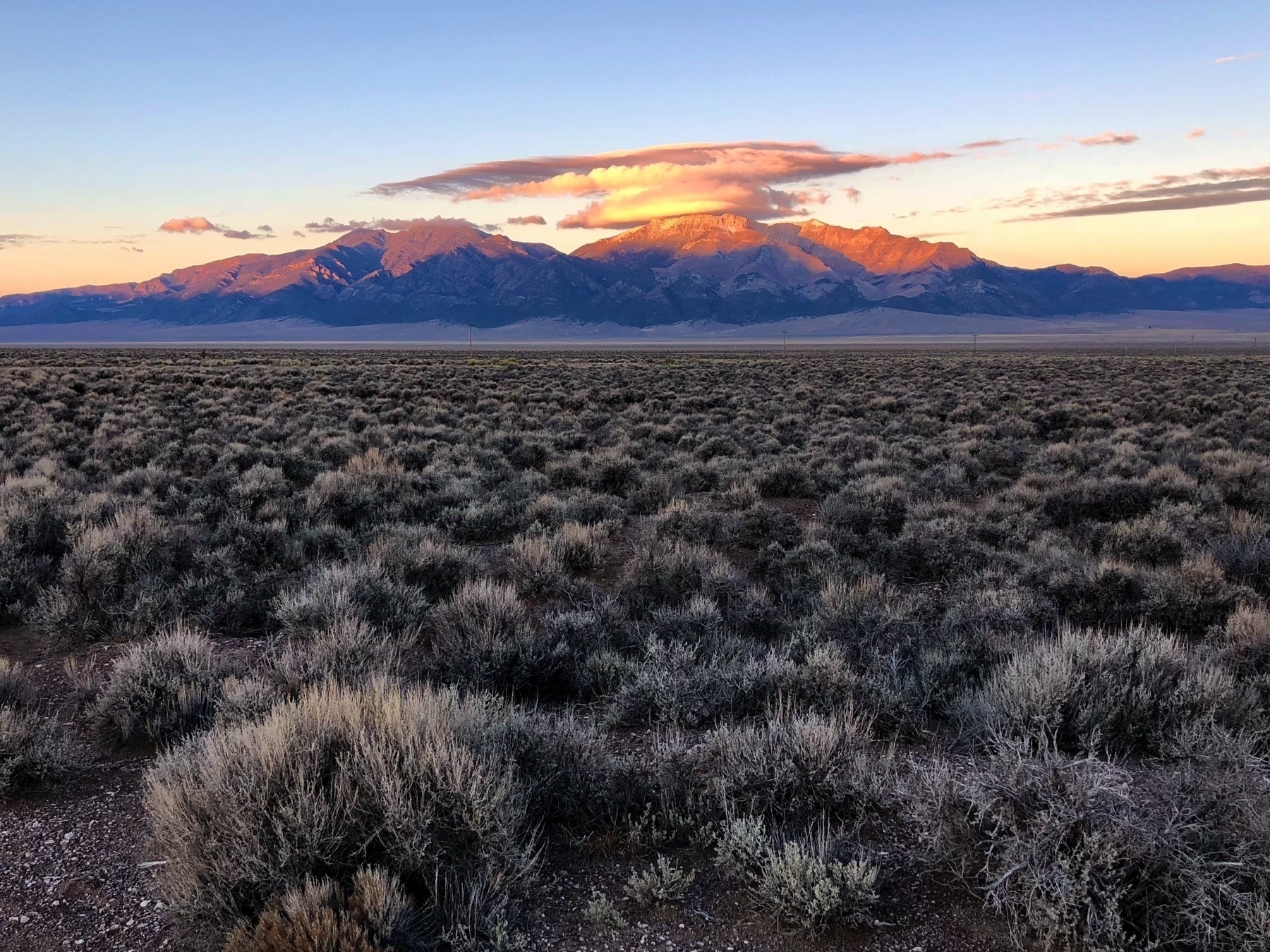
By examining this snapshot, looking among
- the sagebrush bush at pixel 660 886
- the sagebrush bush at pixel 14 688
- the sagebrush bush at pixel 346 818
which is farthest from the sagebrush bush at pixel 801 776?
the sagebrush bush at pixel 14 688

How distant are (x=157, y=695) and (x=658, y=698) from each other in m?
3.11

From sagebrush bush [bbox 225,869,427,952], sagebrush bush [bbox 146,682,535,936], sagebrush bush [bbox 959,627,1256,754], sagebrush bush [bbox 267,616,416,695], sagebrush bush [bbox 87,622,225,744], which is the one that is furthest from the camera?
sagebrush bush [bbox 267,616,416,695]

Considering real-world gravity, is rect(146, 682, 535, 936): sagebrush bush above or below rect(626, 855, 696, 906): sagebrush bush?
above

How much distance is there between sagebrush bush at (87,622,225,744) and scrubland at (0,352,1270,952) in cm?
3

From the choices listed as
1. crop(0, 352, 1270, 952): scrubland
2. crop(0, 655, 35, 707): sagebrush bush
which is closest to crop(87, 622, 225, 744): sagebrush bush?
crop(0, 352, 1270, 952): scrubland

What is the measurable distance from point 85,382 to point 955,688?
35.4m

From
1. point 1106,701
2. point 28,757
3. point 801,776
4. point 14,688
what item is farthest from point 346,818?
point 1106,701

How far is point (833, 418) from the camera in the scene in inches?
897

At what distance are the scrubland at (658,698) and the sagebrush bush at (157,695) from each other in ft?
0.09

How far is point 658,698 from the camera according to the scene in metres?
4.84

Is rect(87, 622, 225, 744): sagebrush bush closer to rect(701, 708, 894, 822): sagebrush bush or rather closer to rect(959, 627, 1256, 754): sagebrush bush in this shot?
rect(701, 708, 894, 822): sagebrush bush

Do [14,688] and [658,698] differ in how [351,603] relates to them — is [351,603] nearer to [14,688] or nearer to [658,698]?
[14,688]

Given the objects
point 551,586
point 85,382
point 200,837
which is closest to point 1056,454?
point 551,586

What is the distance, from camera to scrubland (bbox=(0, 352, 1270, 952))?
9.98ft
